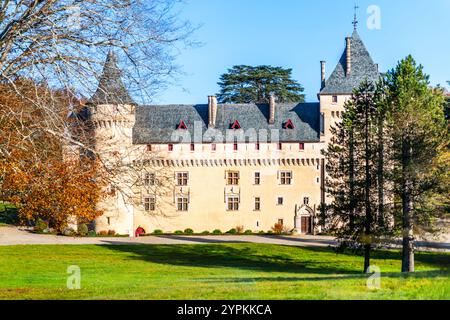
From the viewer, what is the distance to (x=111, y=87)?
12805 millimetres

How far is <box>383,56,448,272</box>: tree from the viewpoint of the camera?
27.7m

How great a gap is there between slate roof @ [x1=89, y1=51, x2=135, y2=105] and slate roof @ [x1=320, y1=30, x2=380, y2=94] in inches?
1355

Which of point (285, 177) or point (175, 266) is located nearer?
point (175, 266)

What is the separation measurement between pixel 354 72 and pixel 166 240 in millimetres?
17231

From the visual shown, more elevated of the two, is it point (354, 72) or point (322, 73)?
point (322, 73)

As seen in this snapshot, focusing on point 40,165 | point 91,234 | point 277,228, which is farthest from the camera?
point 277,228

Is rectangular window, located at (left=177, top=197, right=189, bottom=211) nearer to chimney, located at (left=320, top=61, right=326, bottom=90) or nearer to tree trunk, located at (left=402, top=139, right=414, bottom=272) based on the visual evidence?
chimney, located at (left=320, top=61, right=326, bottom=90)

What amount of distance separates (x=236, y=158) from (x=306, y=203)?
5.59m

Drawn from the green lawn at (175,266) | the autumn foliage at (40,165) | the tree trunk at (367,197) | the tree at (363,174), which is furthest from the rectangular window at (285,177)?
the autumn foliage at (40,165)

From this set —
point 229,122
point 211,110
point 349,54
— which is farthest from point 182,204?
point 349,54

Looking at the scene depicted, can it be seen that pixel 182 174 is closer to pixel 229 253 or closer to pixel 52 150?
pixel 229 253

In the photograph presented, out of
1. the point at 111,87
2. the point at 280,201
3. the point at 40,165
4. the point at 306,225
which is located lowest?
the point at 306,225

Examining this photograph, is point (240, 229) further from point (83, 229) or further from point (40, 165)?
point (40, 165)
